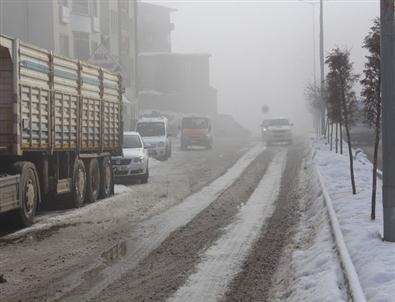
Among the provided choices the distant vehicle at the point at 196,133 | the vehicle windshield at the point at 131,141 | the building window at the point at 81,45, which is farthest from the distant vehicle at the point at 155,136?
the building window at the point at 81,45

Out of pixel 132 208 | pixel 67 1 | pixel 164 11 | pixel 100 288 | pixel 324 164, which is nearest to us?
pixel 100 288

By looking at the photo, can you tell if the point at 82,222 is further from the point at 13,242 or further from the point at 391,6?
the point at 391,6

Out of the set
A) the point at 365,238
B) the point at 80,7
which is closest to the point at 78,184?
the point at 365,238

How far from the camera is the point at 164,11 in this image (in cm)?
9594

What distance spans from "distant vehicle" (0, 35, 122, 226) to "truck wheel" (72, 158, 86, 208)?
0.07 ft

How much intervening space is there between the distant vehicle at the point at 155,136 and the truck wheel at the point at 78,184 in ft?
53.9

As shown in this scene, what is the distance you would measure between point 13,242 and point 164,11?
288ft

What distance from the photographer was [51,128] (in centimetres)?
1362

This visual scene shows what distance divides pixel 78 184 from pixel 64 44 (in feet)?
96.1

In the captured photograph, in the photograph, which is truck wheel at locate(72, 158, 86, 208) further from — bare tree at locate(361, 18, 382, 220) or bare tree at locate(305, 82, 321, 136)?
bare tree at locate(305, 82, 321, 136)

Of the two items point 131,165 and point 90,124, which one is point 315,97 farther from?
point 90,124

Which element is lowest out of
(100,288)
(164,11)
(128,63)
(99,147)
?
(100,288)

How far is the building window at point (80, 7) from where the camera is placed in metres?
44.6

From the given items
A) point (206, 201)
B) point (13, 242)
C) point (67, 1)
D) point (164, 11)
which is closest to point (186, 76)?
point (164, 11)
